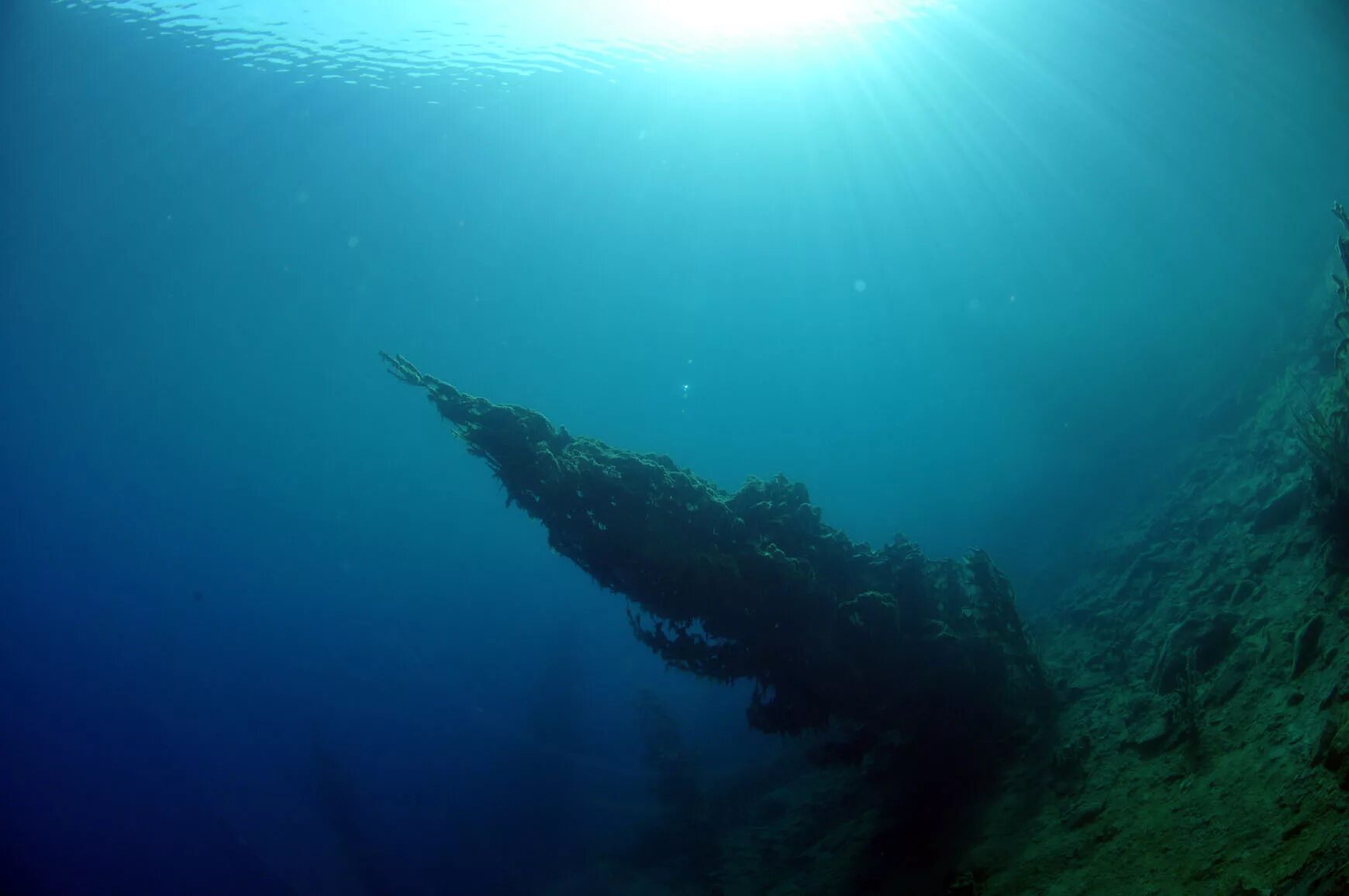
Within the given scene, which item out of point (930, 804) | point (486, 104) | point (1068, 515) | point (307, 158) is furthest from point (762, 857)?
point (307, 158)

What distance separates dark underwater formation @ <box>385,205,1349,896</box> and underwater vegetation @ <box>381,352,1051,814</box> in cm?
3

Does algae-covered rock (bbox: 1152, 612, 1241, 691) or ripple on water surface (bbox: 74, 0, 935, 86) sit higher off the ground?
ripple on water surface (bbox: 74, 0, 935, 86)

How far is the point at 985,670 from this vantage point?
7.91m

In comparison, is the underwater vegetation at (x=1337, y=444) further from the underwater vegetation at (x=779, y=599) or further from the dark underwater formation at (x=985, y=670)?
the underwater vegetation at (x=779, y=599)

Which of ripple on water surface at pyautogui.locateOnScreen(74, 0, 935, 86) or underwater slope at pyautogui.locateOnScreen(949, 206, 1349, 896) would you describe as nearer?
underwater slope at pyautogui.locateOnScreen(949, 206, 1349, 896)

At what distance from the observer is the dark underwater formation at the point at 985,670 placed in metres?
4.88

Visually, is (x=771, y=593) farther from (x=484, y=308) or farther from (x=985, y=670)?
(x=484, y=308)

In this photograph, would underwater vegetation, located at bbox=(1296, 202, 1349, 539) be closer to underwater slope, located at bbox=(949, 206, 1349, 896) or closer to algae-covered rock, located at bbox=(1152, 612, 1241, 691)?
underwater slope, located at bbox=(949, 206, 1349, 896)

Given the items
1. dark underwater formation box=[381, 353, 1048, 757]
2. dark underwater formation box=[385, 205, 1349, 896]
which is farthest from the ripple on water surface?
dark underwater formation box=[381, 353, 1048, 757]

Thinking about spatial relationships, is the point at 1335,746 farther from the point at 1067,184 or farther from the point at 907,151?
the point at 1067,184

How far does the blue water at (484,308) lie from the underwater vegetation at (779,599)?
10.3 m

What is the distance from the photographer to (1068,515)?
2211cm

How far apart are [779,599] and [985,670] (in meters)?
2.92

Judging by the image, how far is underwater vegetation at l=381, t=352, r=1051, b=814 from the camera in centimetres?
740
